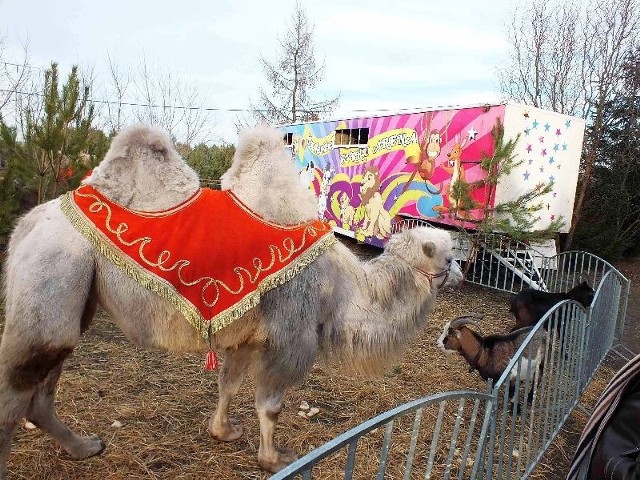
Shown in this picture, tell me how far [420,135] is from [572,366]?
661cm

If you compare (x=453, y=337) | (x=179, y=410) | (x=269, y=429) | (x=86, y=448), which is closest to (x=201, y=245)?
(x=269, y=429)

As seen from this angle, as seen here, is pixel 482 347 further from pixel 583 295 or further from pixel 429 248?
pixel 583 295

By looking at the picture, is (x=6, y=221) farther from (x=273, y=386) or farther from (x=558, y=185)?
(x=558, y=185)

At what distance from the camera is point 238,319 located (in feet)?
9.57

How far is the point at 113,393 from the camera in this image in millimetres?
4230

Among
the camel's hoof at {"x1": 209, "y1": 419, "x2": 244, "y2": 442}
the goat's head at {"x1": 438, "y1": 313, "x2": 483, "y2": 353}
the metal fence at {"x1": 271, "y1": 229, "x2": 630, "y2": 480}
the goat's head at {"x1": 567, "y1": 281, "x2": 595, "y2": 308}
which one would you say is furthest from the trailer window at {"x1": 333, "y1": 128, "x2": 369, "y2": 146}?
the camel's hoof at {"x1": 209, "y1": 419, "x2": 244, "y2": 442}

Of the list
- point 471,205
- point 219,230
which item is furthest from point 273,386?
point 471,205

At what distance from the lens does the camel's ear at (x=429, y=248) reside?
11.3 ft

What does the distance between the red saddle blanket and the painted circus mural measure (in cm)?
592

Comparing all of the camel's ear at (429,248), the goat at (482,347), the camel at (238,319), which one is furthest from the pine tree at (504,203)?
the camel's ear at (429,248)

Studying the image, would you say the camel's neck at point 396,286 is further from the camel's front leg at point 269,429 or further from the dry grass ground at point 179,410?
the camel's front leg at point 269,429

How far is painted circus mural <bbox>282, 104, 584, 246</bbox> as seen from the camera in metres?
8.44

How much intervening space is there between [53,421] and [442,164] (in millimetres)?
7628

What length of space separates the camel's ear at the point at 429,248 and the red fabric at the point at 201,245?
956 mm
